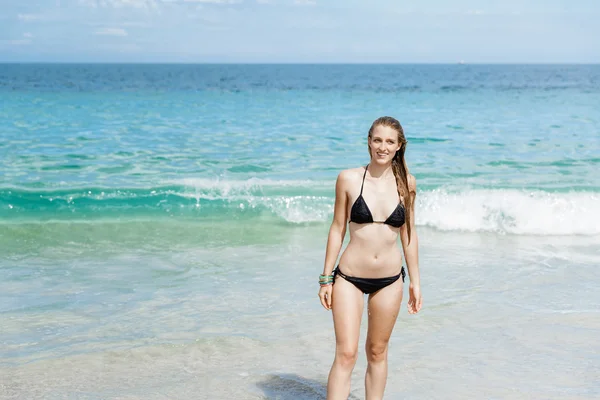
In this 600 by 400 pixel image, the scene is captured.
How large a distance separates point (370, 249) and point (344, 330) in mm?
477

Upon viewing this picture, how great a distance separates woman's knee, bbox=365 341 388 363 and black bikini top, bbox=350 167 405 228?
0.70 metres

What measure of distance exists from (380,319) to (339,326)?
267 mm

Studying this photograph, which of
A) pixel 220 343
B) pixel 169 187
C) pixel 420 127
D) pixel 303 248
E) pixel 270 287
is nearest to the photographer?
pixel 220 343

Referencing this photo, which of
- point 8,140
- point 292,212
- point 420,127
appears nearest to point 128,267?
point 292,212

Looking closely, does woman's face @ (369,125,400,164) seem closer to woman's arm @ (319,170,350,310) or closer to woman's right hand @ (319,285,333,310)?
woman's arm @ (319,170,350,310)

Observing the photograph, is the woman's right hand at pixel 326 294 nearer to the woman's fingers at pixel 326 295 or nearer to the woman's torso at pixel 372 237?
the woman's fingers at pixel 326 295

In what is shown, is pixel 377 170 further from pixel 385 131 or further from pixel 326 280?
pixel 326 280

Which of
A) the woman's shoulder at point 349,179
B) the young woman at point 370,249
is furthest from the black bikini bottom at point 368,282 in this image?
the woman's shoulder at point 349,179

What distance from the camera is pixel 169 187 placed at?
1309 cm

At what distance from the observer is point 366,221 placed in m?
3.90

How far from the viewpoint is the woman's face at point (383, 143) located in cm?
386

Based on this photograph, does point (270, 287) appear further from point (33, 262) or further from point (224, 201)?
point (224, 201)

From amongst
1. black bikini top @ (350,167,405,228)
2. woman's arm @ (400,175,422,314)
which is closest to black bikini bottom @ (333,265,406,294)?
woman's arm @ (400,175,422,314)

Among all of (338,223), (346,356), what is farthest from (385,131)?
(346,356)
